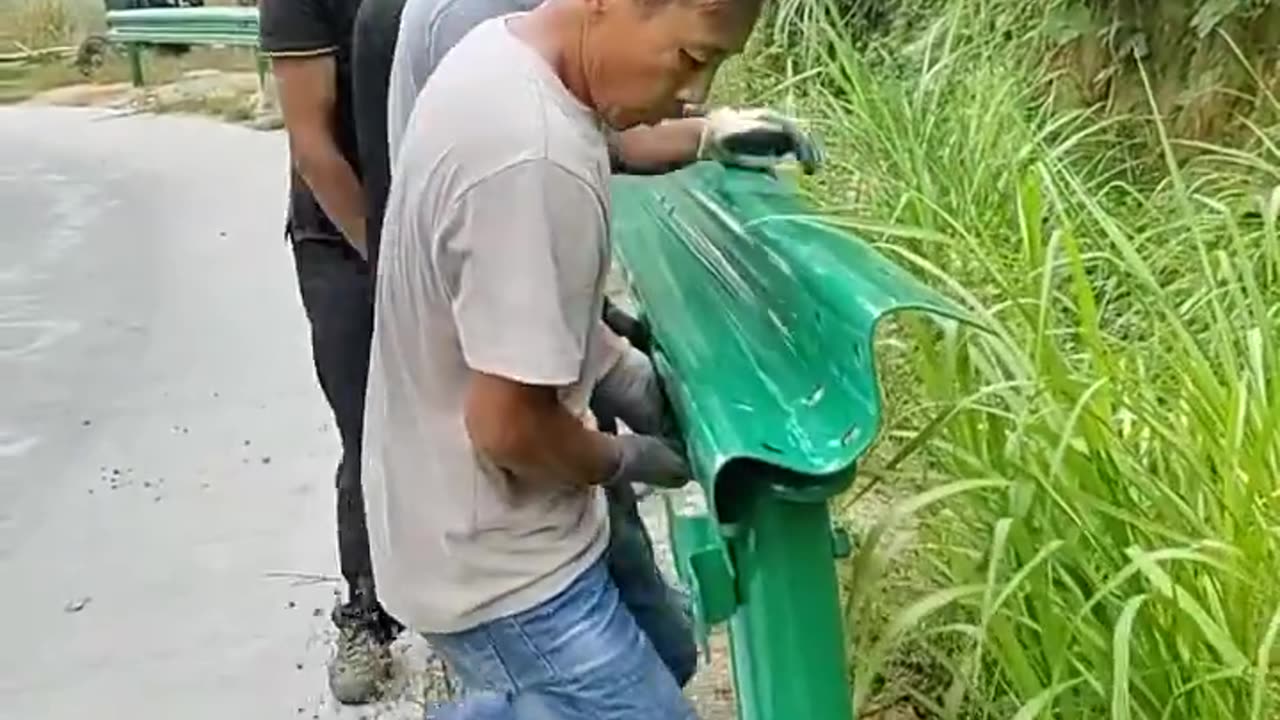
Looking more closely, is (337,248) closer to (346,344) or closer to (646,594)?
(346,344)

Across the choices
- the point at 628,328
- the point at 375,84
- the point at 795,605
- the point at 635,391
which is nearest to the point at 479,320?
the point at 795,605

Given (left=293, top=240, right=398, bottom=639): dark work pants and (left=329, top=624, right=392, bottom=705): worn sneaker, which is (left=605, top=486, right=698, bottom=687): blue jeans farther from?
(left=329, top=624, right=392, bottom=705): worn sneaker

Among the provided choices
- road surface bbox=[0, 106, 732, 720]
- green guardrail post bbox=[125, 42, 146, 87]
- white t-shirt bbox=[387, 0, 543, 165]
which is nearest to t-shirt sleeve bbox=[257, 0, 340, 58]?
white t-shirt bbox=[387, 0, 543, 165]

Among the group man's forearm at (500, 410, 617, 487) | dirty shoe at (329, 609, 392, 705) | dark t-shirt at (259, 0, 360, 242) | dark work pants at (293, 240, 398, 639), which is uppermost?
man's forearm at (500, 410, 617, 487)

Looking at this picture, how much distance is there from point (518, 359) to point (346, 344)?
6.46ft

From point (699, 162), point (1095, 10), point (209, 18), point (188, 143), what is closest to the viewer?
point (699, 162)

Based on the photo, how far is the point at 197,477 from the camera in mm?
5719

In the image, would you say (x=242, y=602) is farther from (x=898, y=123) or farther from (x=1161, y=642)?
(x=1161, y=642)

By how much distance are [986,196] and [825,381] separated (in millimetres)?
2131

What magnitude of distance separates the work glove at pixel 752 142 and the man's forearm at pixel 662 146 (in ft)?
0.05

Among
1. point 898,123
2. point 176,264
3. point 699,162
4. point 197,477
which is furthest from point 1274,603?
point 176,264

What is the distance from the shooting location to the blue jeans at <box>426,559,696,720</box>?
2.36m

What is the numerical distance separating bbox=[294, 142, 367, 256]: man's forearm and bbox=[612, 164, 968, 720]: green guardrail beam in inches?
47.8

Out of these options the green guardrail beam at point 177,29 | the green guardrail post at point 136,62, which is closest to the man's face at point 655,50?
the green guardrail beam at point 177,29
